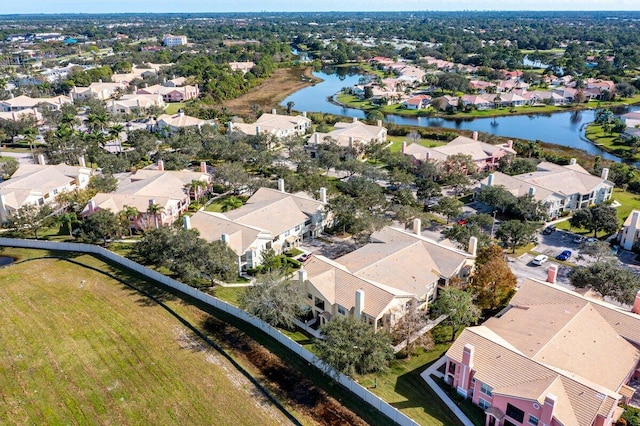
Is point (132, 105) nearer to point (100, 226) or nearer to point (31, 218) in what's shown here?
point (31, 218)

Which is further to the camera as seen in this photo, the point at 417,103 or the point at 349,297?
the point at 417,103

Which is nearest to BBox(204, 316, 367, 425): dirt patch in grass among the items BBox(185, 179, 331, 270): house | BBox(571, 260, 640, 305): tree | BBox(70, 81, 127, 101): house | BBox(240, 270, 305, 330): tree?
BBox(240, 270, 305, 330): tree

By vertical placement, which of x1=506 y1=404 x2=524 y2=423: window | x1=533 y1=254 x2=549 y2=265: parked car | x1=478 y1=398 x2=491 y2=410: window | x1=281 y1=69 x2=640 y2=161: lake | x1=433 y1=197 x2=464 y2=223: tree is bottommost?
x1=281 y1=69 x2=640 y2=161: lake

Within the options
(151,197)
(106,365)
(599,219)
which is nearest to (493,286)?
(599,219)

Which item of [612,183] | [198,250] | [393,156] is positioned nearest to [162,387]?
[198,250]

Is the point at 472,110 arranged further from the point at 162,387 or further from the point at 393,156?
the point at 162,387

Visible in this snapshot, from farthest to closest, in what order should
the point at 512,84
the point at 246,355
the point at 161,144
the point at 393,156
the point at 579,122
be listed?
the point at 512,84, the point at 579,122, the point at 161,144, the point at 393,156, the point at 246,355

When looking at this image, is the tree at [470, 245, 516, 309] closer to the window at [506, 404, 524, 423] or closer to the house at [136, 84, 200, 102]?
the window at [506, 404, 524, 423]
